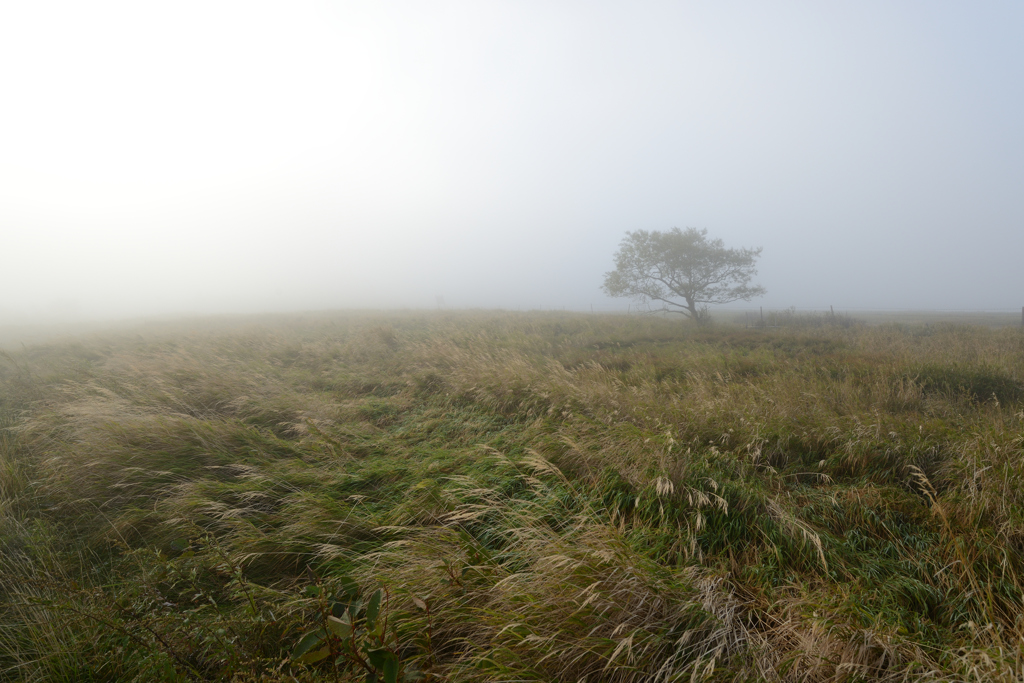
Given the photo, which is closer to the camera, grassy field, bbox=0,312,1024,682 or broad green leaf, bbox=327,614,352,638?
broad green leaf, bbox=327,614,352,638

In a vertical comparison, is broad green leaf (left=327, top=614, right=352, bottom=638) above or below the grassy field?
above

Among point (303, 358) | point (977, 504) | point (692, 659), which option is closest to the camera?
point (692, 659)

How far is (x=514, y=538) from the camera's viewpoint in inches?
107

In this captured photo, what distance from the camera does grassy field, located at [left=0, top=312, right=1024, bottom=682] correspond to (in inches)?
70.1

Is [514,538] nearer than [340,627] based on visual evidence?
No

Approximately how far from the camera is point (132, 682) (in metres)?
1.64

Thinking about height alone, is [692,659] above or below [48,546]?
below

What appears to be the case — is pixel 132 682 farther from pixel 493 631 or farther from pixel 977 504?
pixel 977 504

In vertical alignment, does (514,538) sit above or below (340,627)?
below

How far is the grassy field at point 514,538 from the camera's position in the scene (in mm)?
1781

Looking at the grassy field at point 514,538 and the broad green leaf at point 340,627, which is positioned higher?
the broad green leaf at point 340,627

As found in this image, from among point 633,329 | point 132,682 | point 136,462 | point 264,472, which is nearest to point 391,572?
point 132,682

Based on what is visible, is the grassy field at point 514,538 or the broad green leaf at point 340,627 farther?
the grassy field at point 514,538

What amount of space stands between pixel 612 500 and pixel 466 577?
4.93 feet
